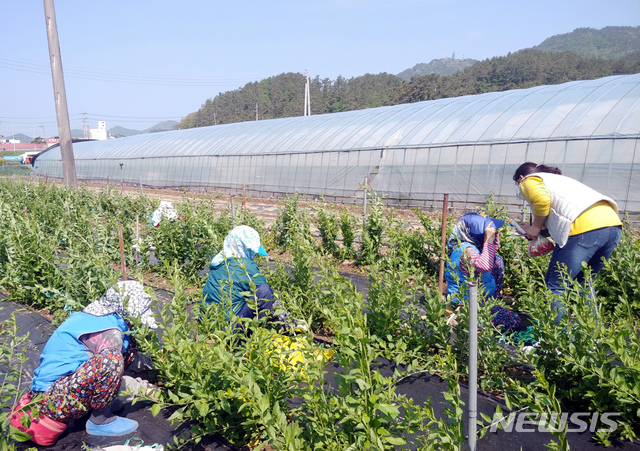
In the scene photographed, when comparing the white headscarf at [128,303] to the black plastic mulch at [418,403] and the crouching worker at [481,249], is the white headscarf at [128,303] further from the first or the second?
the crouching worker at [481,249]

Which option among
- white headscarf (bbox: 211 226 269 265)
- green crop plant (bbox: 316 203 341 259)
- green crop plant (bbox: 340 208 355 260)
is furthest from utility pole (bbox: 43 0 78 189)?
white headscarf (bbox: 211 226 269 265)

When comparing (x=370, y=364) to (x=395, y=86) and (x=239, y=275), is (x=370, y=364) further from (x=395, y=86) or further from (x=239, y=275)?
(x=395, y=86)

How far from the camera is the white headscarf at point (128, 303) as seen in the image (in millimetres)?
2840

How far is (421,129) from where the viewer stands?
1354 cm

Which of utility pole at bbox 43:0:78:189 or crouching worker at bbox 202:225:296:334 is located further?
utility pole at bbox 43:0:78:189

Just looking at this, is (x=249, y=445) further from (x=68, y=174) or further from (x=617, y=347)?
(x=68, y=174)

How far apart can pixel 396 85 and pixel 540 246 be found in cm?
5912

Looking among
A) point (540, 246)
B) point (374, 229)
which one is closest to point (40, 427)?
point (540, 246)

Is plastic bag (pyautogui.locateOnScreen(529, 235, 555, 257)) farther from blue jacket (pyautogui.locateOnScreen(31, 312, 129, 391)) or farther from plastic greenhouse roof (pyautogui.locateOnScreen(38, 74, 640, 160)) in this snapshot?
plastic greenhouse roof (pyautogui.locateOnScreen(38, 74, 640, 160))

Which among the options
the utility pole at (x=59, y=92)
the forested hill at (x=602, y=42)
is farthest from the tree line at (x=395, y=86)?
the forested hill at (x=602, y=42)

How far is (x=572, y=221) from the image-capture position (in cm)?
318

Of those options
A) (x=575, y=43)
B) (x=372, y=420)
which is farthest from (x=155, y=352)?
(x=575, y=43)

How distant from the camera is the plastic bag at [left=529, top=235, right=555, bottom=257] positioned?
3.67 meters

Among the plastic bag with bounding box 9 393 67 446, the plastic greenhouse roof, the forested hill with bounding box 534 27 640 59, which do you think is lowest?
the plastic bag with bounding box 9 393 67 446
